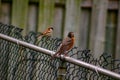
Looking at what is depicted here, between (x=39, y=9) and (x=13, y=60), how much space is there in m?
0.61

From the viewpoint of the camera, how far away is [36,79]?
14.9ft

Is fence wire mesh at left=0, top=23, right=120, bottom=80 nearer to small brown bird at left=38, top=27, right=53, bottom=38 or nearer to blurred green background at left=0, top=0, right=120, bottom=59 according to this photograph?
small brown bird at left=38, top=27, right=53, bottom=38

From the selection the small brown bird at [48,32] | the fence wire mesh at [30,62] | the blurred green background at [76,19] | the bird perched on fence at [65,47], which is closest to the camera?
the bird perched on fence at [65,47]

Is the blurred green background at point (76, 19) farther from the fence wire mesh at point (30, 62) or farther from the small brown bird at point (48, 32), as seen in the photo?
the fence wire mesh at point (30, 62)

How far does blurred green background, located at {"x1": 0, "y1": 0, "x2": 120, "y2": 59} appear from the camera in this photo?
201 inches

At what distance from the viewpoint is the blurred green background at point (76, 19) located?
5.09 metres

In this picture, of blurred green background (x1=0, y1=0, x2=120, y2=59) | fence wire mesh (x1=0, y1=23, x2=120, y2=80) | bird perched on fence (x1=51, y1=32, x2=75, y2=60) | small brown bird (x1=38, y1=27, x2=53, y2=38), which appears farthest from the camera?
blurred green background (x1=0, y1=0, x2=120, y2=59)

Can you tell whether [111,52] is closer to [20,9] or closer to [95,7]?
[95,7]

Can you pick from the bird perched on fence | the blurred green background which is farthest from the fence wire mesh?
the blurred green background

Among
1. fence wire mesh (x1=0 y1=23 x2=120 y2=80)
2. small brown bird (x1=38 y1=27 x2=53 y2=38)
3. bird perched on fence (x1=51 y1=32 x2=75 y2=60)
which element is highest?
small brown bird (x1=38 y1=27 x2=53 y2=38)

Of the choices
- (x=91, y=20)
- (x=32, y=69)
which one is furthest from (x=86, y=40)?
(x=32, y=69)

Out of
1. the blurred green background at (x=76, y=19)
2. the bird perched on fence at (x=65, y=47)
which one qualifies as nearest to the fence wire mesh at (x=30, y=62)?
the bird perched on fence at (x=65, y=47)

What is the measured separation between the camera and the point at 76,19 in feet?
16.8

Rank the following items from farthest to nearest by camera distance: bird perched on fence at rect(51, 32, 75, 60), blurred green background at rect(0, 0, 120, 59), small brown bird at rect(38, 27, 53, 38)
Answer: blurred green background at rect(0, 0, 120, 59)
small brown bird at rect(38, 27, 53, 38)
bird perched on fence at rect(51, 32, 75, 60)
